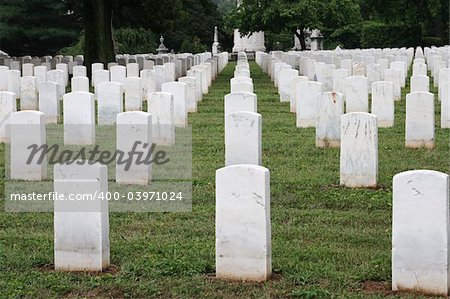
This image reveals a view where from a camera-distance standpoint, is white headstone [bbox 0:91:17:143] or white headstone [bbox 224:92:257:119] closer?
→ white headstone [bbox 224:92:257:119]

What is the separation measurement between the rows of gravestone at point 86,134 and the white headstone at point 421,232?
2250 mm

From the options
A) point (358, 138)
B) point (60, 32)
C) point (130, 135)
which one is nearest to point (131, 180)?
point (130, 135)

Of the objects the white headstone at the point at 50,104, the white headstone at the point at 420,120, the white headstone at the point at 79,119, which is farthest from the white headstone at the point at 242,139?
the white headstone at the point at 50,104

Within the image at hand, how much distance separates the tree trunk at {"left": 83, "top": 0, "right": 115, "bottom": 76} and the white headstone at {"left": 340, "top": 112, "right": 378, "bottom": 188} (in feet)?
70.1

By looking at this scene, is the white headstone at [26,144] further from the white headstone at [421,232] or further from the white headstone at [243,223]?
the white headstone at [421,232]

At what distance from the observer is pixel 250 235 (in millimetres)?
7707

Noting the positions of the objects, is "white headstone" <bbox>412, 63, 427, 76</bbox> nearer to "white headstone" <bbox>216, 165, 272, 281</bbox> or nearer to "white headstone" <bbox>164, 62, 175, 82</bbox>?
"white headstone" <bbox>164, 62, 175, 82</bbox>

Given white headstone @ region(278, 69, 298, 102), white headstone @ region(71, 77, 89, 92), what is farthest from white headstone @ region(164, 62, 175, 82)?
white headstone @ region(71, 77, 89, 92)

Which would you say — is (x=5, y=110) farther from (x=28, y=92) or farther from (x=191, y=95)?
(x=28, y=92)

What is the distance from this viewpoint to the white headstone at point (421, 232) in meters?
7.24

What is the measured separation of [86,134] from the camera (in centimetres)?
1480

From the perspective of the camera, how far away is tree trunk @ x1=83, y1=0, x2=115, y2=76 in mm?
32500

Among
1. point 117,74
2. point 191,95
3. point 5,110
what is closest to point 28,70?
point 117,74

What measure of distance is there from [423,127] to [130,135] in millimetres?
4478
